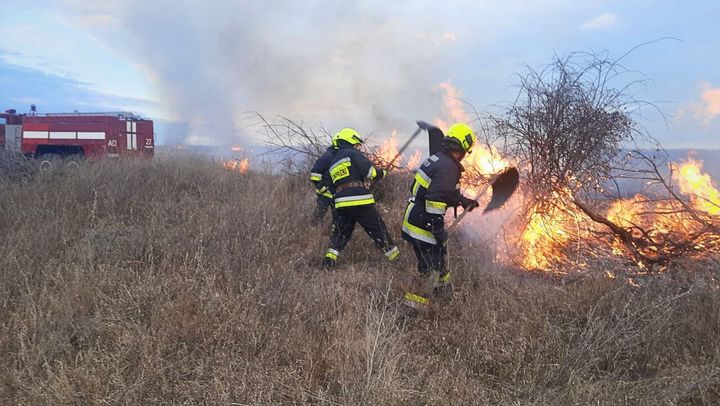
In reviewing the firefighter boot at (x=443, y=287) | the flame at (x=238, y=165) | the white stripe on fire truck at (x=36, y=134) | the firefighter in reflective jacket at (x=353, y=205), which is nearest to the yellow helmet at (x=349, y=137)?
the firefighter in reflective jacket at (x=353, y=205)

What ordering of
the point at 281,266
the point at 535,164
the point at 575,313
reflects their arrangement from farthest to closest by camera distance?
the point at 535,164
the point at 281,266
the point at 575,313

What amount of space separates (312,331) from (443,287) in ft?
5.20

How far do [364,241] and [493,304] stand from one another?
9.21 feet

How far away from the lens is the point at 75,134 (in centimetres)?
1335

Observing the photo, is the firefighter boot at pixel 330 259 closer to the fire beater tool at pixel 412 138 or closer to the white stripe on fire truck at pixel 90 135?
the fire beater tool at pixel 412 138

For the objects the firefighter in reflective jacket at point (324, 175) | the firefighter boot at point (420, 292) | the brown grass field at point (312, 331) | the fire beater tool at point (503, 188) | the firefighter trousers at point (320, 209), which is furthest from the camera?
the firefighter trousers at point (320, 209)

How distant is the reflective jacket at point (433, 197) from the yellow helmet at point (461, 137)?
0.46 ft

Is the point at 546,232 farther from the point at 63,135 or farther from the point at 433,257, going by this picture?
the point at 63,135

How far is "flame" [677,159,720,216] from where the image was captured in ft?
15.8

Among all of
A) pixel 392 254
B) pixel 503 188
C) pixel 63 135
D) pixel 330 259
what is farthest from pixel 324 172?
pixel 63 135

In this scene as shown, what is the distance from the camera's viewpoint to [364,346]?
2.99m

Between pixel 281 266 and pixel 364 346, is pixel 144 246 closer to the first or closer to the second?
pixel 281 266

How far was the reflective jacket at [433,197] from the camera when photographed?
170 inches

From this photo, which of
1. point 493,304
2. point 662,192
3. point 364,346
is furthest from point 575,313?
point 662,192
